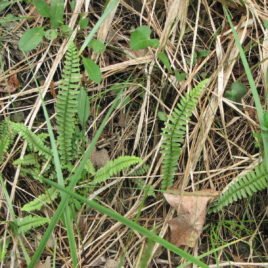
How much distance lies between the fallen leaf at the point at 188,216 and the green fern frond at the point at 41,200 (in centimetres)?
71

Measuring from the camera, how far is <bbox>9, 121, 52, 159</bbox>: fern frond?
2.54 m

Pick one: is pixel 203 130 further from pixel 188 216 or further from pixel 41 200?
pixel 41 200

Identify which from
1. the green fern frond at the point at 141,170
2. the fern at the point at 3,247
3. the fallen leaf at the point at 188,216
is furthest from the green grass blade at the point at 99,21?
the fern at the point at 3,247

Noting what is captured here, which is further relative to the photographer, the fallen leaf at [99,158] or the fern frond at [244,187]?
the fallen leaf at [99,158]

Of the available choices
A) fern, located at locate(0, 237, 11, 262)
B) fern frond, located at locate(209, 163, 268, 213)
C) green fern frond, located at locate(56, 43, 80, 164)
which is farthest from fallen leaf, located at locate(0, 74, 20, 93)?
fern frond, located at locate(209, 163, 268, 213)

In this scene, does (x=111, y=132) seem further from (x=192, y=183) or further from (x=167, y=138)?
(x=192, y=183)

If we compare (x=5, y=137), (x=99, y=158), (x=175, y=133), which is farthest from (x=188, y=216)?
(x=5, y=137)

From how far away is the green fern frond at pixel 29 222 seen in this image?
2.47 meters

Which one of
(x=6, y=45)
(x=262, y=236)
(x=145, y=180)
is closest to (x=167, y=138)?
(x=145, y=180)

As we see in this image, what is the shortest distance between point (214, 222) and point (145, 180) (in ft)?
1.73

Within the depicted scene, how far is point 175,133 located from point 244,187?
0.55 metres

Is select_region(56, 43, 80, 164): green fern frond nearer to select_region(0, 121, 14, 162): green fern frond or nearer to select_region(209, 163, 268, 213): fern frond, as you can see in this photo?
select_region(0, 121, 14, 162): green fern frond

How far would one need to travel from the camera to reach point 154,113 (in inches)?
113

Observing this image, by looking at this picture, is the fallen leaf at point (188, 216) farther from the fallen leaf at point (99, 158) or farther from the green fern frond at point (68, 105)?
the green fern frond at point (68, 105)
